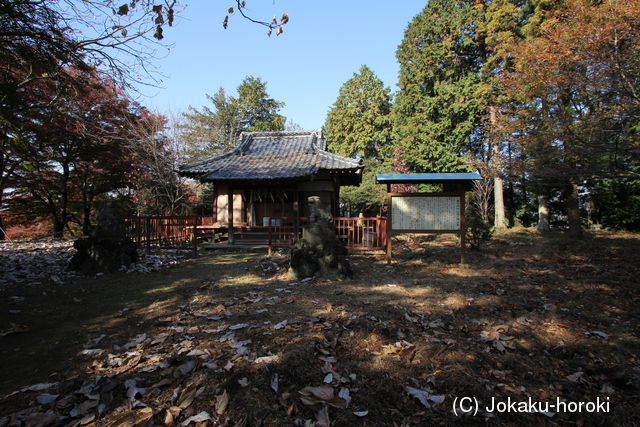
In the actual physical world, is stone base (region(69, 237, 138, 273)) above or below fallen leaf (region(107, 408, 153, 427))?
above

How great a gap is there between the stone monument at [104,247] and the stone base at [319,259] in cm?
420

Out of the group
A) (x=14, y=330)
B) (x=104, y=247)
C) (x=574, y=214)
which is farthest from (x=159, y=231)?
(x=574, y=214)

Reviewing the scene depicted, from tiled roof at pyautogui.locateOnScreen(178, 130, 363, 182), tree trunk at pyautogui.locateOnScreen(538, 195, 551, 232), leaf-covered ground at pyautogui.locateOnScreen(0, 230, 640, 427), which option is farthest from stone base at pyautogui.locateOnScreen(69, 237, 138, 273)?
tree trunk at pyautogui.locateOnScreen(538, 195, 551, 232)

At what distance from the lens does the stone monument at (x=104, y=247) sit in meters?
7.00

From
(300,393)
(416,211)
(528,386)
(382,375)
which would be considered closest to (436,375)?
(382,375)

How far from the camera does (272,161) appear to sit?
12.7 metres

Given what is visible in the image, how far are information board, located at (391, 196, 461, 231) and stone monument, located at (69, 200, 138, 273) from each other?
6.47 m

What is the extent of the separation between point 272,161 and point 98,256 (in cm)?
712

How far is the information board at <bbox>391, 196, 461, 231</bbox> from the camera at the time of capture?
24.4 feet

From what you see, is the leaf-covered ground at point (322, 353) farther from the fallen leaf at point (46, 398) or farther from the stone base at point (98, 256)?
the stone base at point (98, 256)

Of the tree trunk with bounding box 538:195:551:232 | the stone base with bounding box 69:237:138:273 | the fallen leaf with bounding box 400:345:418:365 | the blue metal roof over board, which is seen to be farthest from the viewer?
the tree trunk with bounding box 538:195:551:232

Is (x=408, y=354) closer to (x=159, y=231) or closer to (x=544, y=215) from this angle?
(x=159, y=231)

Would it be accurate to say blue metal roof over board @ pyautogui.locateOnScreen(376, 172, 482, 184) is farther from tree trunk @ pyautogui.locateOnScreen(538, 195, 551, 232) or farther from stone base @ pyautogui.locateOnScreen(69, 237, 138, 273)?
tree trunk @ pyautogui.locateOnScreen(538, 195, 551, 232)

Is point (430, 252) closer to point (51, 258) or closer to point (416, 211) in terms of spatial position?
point (416, 211)
